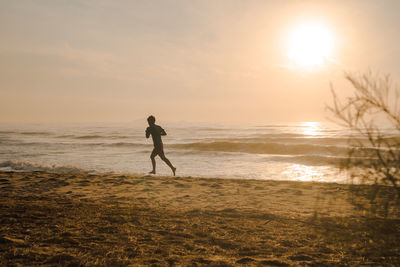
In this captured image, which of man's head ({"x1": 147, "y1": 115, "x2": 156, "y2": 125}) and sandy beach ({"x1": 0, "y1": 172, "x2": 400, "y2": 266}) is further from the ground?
man's head ({"x1": 147, "y1": 115, "x2": 156, "y2": 125})

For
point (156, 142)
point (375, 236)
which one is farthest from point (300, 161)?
point (375, 236)

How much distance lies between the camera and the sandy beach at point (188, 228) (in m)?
3.48

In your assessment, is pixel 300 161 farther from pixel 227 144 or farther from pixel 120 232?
pixel 120 232

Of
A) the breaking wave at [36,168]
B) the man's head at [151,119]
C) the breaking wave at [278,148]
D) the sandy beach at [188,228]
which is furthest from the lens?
the breaking wave at [278,148]

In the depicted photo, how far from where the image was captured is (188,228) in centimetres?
466

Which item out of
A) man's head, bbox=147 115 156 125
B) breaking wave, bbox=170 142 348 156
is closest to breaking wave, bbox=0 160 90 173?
man's head, bbox=147 115 156 125

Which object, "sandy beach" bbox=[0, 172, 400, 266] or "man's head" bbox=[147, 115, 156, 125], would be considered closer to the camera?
"sandy beach" bbox=[0, 172, 400, 266]

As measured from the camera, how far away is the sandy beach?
3480 mm

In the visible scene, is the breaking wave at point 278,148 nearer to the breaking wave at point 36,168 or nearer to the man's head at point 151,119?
the breaking wave at point 36,168

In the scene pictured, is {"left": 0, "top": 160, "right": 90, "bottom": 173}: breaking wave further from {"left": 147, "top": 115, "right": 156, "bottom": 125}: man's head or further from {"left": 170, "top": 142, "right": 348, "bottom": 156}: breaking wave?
{"left": 170, "top": 142, "right": 348, "bottom": 156}: breaking wave

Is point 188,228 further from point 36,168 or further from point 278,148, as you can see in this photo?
point 278,148

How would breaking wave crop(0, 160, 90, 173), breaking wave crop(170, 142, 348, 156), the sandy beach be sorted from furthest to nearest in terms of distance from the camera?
breaking wave crop(170, 142, 348, 156) < breaking wave crop(0, 160, 90, 173) < the sandy beach

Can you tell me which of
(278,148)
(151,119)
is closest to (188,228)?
(151,119)

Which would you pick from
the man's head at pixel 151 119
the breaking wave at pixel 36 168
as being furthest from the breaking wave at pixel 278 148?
the man's head at pixel 151 119
